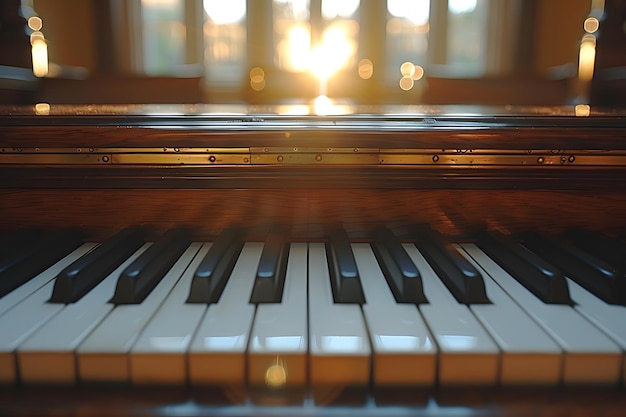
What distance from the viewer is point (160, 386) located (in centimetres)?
56

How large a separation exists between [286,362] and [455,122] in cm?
53

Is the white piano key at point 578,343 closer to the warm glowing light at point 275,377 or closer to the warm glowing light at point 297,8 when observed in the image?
the warm glowing light at point 275,377

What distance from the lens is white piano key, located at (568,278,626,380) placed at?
1.96ft

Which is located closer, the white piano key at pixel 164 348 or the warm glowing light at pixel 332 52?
the white piano key at pixel 164 348

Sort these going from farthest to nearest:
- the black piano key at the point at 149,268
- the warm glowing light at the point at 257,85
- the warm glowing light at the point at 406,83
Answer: the warm glowing light at the point at 257,85, the warm glowing light at the point at 406,83, the black piano key at the point at 149,268

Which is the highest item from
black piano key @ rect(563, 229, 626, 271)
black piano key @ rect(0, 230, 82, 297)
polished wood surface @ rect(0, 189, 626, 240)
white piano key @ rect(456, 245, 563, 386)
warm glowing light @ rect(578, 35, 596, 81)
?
warm glowing light @ rect(578, 35, 596, 81)

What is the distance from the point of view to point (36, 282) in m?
0.74

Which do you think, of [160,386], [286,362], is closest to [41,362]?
[160,386]

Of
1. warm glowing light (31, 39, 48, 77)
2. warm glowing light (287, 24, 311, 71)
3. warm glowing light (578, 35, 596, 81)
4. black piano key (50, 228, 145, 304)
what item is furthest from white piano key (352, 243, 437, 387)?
warm glowing light (287, 24, 311, 71)

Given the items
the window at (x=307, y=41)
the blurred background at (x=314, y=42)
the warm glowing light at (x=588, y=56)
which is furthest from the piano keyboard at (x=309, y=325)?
the window at (x=307, y=41)

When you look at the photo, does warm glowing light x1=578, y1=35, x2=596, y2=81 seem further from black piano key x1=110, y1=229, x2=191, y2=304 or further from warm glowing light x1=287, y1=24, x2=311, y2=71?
warm glowing light x1=287, y1=24, x2=311, y2=71

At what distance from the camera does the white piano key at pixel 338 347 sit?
55 cm

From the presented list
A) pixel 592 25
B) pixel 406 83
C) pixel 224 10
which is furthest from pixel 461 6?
pixel 592 25

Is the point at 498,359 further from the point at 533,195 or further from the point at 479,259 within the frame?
the point at 533,195
